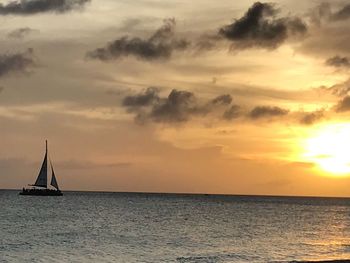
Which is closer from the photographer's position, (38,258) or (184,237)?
(38,258)

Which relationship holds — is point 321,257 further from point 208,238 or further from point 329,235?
point 329,235

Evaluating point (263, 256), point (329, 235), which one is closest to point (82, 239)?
point (263, 256)

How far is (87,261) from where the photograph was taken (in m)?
60.1

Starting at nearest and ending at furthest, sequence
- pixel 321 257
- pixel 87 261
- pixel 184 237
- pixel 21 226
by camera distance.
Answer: pixel 87 261
pixel 321 257
pixel 184 237
pixel 21 226

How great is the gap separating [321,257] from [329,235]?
122ft

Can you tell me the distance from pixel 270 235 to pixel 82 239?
3047 centimetres

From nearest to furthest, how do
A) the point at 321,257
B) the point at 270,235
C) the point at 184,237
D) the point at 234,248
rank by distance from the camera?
the point at 321,257 → the point at 234,248 → the point at 184,237 → the point at 270,235

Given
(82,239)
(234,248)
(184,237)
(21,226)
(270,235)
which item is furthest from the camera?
(21,226)

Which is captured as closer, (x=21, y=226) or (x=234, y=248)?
(x=234, y=248)

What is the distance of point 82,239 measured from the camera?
82188 mm

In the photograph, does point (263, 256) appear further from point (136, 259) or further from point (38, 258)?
point (38, 258)

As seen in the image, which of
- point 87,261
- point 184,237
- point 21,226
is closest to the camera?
point 87,261

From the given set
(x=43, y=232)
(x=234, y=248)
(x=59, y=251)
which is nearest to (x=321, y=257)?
(x=234, y=248)

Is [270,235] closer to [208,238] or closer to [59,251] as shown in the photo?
[208,238]
